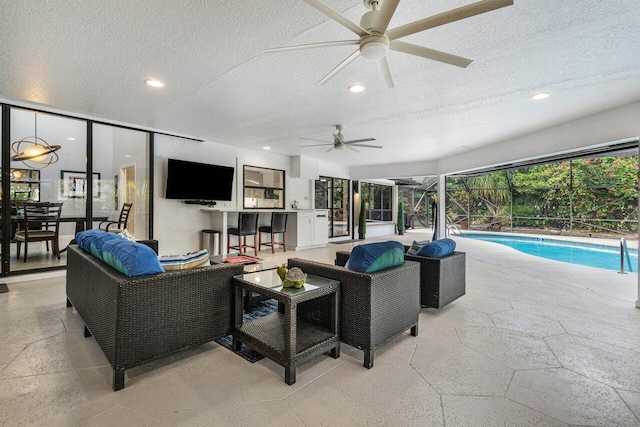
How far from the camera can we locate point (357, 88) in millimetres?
3287

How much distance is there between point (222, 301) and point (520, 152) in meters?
5.97

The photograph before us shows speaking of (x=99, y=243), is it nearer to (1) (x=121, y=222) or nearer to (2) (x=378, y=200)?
(1) (x=121, y=222)

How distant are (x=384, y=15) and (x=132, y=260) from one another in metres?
2.08

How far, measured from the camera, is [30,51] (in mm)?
2537

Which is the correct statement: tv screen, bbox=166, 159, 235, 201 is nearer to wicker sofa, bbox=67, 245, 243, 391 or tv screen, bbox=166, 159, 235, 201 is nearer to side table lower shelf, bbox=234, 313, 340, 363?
wicker sofa, bbox=67, 245, 243, 391

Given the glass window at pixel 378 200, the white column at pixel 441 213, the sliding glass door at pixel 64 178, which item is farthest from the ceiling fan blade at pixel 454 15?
the glass window at pixel 378 200

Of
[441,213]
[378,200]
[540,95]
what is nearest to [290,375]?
[540,95]

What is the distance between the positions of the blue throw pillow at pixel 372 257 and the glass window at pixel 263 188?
5.19 metres

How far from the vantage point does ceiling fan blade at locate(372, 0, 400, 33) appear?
1461 mm

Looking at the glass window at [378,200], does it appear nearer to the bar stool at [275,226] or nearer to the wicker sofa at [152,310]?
the bar stool at [275,226]

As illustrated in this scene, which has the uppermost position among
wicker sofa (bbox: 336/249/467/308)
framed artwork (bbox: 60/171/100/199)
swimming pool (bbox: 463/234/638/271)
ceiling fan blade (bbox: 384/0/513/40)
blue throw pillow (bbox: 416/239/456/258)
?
ceiling fan blade (bbox: 384/0/513/40)

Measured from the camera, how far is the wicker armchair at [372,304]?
2.03 m

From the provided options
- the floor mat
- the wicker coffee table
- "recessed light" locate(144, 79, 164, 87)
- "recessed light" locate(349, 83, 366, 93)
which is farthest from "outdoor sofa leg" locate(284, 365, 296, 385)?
"recessed light" locate(144, 79, 164, 87)

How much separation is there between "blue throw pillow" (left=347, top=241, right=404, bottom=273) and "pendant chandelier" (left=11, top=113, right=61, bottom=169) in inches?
198
